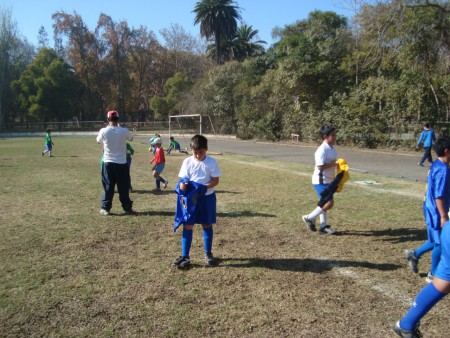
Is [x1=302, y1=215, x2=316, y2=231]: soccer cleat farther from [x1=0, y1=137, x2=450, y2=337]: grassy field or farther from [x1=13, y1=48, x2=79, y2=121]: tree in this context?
[x1=13, y1=48, x2=79, y2=121]: tree

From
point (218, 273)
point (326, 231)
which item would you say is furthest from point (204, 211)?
point (326, 231)

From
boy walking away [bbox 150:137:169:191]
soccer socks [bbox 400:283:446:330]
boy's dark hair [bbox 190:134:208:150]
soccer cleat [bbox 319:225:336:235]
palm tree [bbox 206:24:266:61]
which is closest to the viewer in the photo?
soccer socks [bbox 400:283:446:330]

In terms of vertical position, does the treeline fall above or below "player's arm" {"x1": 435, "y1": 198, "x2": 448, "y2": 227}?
above

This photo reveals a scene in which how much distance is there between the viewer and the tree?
54312 millimetres

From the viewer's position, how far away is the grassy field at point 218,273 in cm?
322

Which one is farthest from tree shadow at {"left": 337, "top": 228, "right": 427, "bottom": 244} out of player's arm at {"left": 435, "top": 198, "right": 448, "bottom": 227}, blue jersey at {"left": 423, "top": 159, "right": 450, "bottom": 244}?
player's arm at {"left": 435, "top": 198, "right": 448, "bottom": 227}

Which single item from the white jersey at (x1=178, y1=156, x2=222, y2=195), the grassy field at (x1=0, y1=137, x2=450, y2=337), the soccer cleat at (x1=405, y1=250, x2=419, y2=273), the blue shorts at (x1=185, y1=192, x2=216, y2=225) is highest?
the white jersey at (x1=178, y1=156, x2=222, y2=195)

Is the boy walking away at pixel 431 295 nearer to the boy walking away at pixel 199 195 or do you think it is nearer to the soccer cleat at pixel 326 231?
the boy walking away at pixel 199 195

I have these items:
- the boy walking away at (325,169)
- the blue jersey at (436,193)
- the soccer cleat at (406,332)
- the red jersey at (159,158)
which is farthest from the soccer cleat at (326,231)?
the red jersey at (159,158)

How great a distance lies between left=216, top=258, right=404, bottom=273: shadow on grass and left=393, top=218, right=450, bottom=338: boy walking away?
1410 mm

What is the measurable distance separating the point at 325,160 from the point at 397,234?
153cm

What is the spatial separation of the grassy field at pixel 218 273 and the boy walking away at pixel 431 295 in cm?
24

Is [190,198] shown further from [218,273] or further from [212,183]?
[218,273]

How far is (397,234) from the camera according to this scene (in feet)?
18.3
